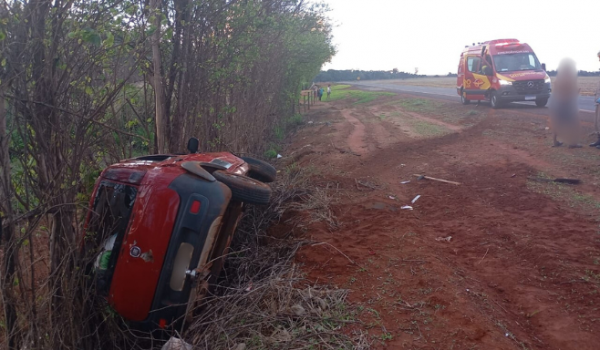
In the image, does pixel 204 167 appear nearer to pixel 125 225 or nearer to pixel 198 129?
pixel 125 225

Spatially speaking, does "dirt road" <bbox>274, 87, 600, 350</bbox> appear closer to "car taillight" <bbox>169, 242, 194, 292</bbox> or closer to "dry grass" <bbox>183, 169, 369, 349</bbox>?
"dry grass" <bbox>183, 169, 369, 349</bbox>

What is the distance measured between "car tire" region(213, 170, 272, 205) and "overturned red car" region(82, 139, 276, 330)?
0.38 ft

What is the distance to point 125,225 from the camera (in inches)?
167

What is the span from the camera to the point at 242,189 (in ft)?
15.0

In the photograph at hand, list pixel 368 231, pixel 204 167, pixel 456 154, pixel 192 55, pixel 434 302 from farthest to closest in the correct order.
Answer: pixel 456 154 → pixel 192 55 → pixel 368 231 → pixel 204 167 → pixel 434 302

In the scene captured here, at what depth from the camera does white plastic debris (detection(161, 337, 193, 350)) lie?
398 cm

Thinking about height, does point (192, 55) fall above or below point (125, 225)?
above

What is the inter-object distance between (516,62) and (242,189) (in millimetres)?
18592

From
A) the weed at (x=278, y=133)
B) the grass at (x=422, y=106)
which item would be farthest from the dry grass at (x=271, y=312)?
the grass at (x=422, y=106)

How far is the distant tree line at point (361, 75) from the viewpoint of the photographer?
81.8 metres

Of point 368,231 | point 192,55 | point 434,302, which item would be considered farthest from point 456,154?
point 434,302

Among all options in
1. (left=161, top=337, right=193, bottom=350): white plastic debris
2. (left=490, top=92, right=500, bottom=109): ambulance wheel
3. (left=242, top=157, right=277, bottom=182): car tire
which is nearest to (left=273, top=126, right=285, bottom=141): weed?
(left=490, top=92, right=500, bottom=109): ambulance wheel

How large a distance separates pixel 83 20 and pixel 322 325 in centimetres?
322

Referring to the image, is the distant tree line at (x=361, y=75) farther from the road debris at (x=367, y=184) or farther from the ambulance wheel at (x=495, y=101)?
the road debris at (x=367, y=184)
